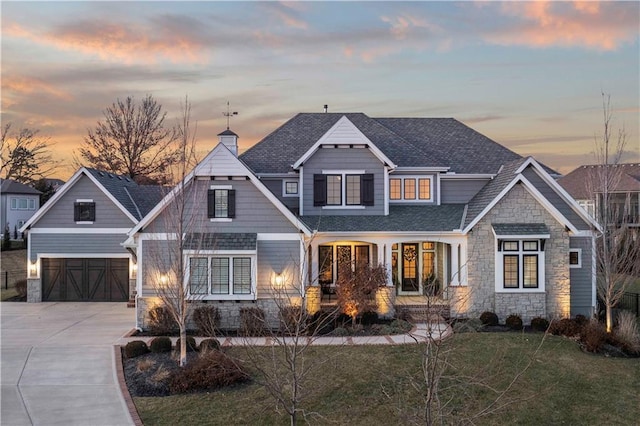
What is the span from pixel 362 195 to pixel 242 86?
29.2 ft

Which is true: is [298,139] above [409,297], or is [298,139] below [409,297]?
above

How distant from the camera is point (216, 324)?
719 inches

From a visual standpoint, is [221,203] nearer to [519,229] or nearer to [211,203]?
[211,203]

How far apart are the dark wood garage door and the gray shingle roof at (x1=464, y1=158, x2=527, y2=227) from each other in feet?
55.7

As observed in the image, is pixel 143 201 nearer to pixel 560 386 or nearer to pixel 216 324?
pixel 216 324

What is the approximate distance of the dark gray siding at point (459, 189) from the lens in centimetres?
2362

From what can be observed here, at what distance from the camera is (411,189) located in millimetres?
23375

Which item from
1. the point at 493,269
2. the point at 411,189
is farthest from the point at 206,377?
the point at 411,189

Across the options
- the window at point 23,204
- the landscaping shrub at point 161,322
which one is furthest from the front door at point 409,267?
the window at point 23,204

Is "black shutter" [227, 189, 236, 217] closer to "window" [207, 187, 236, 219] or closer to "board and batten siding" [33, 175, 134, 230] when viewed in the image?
"window" [207, 187, 236, 219]

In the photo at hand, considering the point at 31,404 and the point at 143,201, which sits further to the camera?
the point at 143,201

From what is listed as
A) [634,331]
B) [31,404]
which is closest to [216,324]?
[31,404]

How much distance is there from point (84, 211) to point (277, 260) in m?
11.8

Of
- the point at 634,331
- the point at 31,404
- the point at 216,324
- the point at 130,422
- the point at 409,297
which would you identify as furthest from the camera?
the point at 409,297
